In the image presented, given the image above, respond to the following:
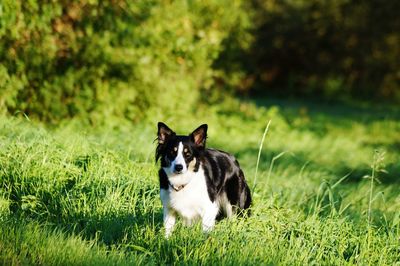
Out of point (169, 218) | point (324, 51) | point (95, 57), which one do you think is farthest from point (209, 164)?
point (324, 51)

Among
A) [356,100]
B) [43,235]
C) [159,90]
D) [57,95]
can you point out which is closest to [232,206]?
[43,235]

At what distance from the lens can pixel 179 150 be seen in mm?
5734

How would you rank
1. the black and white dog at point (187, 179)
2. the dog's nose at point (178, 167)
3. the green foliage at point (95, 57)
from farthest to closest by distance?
the green foliage at point (95, 57)
the black and white dog at point (187, 179)
the dog's nose at point (178, 167)

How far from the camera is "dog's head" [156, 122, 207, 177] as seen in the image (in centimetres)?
567

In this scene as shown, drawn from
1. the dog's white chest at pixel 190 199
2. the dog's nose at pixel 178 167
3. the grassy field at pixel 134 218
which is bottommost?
the grassy field at pixel 134 218

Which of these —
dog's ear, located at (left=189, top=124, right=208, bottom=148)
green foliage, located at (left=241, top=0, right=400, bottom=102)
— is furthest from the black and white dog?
green foliage, located at (left=241, top=0, right=400, bottom=102)

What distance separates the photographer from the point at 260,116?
15.5 meters

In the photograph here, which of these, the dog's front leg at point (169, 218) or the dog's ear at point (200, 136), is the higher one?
the dog's ear at point (200, 136)

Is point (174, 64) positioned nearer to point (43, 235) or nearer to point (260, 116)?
point (260, 116)

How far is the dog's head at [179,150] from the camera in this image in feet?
18.6

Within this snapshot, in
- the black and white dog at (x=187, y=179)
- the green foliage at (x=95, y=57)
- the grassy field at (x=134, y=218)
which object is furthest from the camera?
the green foliage at (x=95, y=57)

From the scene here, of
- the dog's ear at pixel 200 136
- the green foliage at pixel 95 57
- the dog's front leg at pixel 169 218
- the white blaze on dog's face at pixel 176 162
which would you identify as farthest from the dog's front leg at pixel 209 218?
the green foliage at pixel 95 57

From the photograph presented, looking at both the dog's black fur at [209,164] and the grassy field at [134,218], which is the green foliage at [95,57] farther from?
the dog's black fur at [209,164]

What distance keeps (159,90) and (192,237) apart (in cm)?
730
